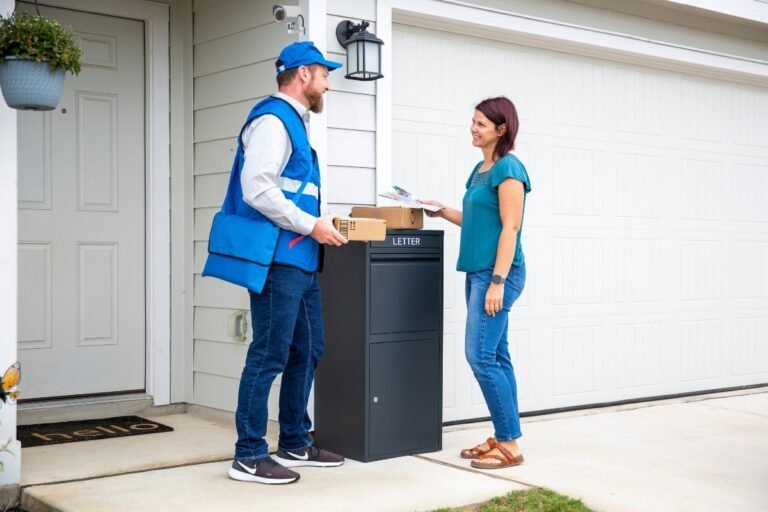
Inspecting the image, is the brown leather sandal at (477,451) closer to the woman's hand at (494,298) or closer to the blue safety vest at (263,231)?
the woman's hand at (494,298)

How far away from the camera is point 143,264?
5363 millimetres

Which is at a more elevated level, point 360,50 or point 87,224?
point 360,50

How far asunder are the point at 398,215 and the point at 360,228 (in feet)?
1.38

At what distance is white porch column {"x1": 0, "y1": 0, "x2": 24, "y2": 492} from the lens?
3.72m

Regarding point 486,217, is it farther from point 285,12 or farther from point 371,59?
point 285,12

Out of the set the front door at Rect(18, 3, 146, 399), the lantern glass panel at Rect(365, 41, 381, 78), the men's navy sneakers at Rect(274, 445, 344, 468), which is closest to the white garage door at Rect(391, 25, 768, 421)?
the lantern glass panel at Rect(365, 41, 381, 78)

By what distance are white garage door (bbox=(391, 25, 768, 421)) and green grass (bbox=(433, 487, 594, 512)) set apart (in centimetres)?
157

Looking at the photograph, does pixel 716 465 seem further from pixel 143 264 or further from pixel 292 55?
pixel 143 264

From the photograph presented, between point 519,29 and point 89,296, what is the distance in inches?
109

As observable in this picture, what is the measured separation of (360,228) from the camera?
4.01 metres

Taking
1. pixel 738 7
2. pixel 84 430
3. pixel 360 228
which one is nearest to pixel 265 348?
pixel 360 228

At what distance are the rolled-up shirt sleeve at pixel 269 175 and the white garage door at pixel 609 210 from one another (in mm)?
1421

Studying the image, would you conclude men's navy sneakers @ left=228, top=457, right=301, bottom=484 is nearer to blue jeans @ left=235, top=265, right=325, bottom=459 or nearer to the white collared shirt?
blue jeans @ left=235, top=265, right=325, bottom=459

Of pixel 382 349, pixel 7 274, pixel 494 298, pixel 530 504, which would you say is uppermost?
pixel 7 274
